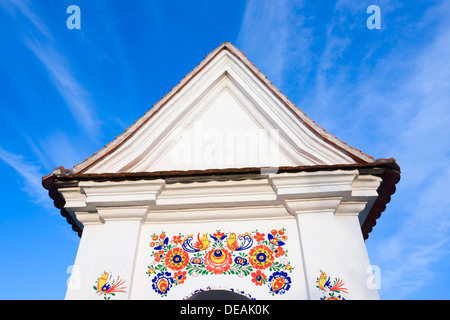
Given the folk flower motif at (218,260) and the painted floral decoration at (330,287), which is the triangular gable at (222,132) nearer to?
the folk flower motif at (218,260)

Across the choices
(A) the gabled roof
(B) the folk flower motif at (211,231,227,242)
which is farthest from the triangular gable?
(B) the folk flower motif at (211,231,227,242)

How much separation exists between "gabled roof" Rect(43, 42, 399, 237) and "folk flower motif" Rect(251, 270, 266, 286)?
1.24 m

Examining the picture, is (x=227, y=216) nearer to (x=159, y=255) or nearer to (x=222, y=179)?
(x=222, y=179)

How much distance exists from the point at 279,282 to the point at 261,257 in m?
0.34

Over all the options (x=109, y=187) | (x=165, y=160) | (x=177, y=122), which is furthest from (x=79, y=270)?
(x=177, y=122)

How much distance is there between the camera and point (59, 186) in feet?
13.4

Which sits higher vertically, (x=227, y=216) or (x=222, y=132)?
(x=222, y=132)

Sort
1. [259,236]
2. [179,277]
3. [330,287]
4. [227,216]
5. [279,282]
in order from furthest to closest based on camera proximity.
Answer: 1. [227,216]
2. [259,236]
3. [179,277]
4. [279,282]
5. [330,287]

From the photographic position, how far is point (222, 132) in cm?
513

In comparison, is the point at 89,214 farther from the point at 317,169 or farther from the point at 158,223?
the point at 317,169

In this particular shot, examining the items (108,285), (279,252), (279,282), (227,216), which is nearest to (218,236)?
(227,216)

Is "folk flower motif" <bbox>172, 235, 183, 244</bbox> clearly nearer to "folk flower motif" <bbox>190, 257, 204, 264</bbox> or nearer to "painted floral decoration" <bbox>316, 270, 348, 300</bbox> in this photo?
"folk flower motif" <bbox>190, 257, 204, 264</bbox>

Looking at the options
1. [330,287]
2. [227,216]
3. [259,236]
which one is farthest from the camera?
[227,216]
